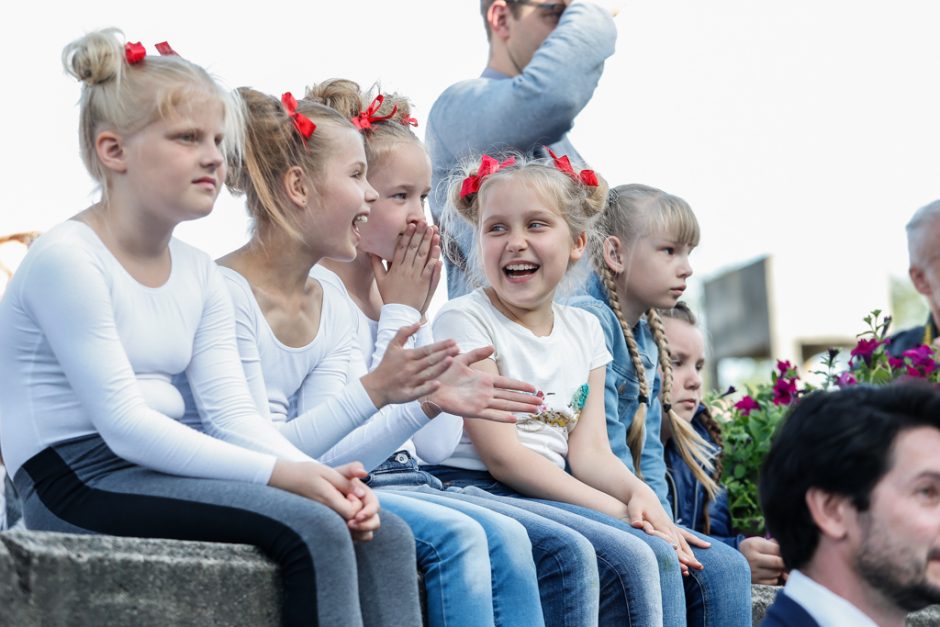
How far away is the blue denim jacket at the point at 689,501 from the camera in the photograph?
17.4 feet

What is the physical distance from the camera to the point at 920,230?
6281 millimetres

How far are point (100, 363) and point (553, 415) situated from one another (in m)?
1.77

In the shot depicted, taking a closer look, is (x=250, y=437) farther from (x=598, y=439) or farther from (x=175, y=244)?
(x=598, y=439)

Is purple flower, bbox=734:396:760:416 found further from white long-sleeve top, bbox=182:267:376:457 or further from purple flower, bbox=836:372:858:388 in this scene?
white long-sleeve top, bbox=182:267:376:457

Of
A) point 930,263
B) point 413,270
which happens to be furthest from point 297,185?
point 930,263

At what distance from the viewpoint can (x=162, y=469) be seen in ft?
10.2

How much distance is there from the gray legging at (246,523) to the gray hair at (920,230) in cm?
388

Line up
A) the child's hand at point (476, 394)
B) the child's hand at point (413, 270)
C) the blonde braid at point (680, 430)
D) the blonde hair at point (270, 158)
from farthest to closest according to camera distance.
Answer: the blonde braid at point (680, 430), the child's hand at point (413, 270), the blonde hair at point (270, 158), the child's hand at point (476, 394)

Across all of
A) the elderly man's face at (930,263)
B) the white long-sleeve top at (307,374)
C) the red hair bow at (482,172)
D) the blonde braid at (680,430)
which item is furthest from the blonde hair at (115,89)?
the elderly man's face at (930,263)

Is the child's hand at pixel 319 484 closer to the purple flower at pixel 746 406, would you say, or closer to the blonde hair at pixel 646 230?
the blonde hair at pixel 646 230

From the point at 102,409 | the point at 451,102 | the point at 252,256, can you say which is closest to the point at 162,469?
the point at 102,409

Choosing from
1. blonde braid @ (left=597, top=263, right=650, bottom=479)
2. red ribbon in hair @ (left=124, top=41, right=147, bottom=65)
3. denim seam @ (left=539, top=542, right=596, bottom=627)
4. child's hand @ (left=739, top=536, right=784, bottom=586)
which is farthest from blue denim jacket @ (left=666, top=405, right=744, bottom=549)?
red ribbon in hair @ (left=124, top=41, right=147, bottom=65)

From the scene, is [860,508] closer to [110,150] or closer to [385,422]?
[385,422]

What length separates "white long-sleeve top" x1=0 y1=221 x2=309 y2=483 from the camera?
306 centimetres
